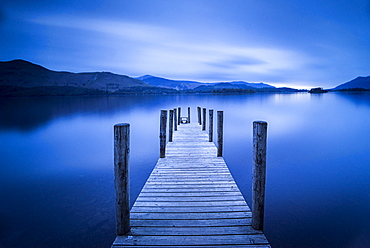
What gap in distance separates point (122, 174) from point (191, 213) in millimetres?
1597

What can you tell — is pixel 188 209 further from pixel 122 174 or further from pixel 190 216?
pixel 122 174

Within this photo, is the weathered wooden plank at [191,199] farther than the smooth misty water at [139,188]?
No

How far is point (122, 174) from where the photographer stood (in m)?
3.18

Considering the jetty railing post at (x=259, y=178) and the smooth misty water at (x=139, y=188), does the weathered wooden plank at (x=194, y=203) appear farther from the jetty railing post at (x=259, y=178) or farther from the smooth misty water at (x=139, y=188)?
the smooth misty water at (x=139, y=188)

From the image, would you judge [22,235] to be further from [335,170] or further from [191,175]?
[335,170]

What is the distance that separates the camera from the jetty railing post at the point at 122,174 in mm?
3115

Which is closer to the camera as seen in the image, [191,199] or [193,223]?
[193,223]

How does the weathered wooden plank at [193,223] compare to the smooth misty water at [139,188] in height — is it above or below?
above

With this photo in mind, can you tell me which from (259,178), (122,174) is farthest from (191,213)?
(122,174)

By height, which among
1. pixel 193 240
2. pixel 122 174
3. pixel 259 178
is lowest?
pixel 193 240

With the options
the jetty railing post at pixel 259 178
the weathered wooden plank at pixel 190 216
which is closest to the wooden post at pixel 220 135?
the weathered wooden plank at pixel 190 216

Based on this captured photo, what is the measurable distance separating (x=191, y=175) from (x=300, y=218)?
3159 mm

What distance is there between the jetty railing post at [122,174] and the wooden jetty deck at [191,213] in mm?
231

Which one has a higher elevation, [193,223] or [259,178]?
[259,178]
